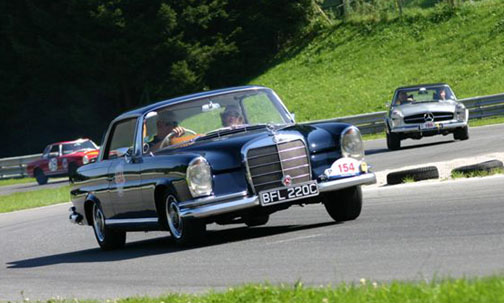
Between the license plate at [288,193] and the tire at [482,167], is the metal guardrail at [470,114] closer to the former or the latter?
the tire at [482,167]

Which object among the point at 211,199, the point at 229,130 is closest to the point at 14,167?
the point at 229,130

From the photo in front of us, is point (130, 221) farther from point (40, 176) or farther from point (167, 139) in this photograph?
point (40, 176)

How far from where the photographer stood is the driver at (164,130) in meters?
12.2

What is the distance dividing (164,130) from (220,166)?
1.50 metres

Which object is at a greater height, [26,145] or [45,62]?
[45,62]

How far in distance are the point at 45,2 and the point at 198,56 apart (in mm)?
12060

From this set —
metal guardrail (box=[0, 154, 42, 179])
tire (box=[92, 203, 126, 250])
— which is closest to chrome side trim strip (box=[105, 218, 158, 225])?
tire (box=[92, 203, 126, 250])

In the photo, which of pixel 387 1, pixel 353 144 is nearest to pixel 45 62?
pixel 387 1

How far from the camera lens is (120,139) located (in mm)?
13406

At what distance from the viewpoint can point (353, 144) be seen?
11.5 meters

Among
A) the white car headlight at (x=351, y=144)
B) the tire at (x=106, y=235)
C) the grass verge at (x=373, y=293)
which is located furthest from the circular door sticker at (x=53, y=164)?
the grass verge at (x=373, y=293)

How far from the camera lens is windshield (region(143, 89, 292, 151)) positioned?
12.2 meters

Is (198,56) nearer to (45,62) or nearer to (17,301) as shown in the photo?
(45,62)

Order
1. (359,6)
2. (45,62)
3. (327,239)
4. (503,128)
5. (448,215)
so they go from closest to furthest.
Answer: (327,239), (448,215), (503,128), (359,6), (45,62)
